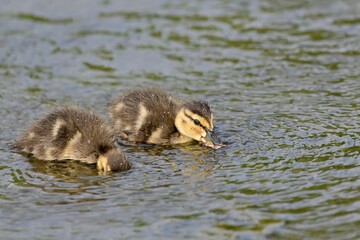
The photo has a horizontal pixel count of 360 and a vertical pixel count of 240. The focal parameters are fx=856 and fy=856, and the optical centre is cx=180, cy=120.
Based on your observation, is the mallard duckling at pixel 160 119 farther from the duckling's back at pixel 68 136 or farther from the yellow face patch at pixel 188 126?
the duckling's back at pixel 68 136

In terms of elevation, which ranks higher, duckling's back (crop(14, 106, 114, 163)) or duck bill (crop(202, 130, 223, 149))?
duckling's back (crop(14, 106, 114, 163))

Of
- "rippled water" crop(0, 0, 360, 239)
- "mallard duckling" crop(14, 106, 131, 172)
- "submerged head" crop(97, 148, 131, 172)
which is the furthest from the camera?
"mallard duckling" crop(14, 106, 131, 172)

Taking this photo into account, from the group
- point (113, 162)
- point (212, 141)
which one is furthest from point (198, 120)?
point (113, 162)

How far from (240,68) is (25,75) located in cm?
205

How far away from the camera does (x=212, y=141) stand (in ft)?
19.6

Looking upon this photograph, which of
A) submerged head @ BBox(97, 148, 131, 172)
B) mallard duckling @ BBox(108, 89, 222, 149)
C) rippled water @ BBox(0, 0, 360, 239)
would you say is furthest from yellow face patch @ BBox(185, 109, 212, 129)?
submerged head @ BBox(97, 148, 131, 172)

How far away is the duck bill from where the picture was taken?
19.4 feet

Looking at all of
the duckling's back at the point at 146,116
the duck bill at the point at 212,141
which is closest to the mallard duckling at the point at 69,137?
the duckling's back at the point at 146,116

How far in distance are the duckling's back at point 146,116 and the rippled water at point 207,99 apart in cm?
20

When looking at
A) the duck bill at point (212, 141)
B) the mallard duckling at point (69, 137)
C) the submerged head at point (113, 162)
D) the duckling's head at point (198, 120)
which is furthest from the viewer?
the duckling's head at point (198, 120)

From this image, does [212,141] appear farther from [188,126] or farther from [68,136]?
[68,136]

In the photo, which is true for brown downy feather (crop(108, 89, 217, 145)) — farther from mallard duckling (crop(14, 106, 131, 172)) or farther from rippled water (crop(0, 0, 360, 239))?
mallard duckling (crop(14, 106, 131, 172))

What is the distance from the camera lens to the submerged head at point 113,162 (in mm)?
5391

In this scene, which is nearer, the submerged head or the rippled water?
the rippled water
